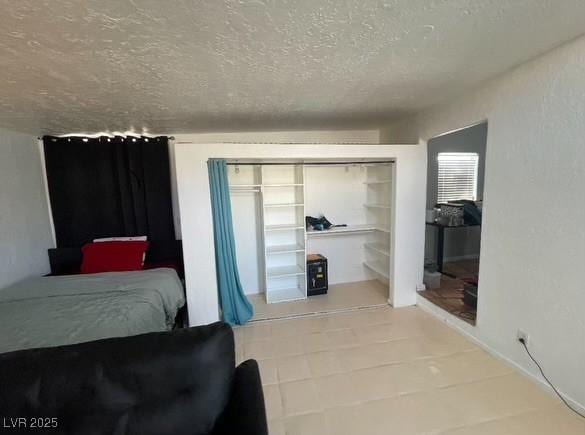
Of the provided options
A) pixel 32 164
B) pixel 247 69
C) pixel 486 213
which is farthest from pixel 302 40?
pixel 32 164

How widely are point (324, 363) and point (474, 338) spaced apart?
1.39 metres

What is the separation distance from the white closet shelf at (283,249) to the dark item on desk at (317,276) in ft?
0.75

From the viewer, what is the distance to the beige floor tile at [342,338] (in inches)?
97.5

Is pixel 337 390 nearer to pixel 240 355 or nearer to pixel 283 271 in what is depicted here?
pixel 240 355

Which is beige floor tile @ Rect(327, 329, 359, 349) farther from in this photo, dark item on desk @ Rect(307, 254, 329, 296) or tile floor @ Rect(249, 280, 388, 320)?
dark item on desk @ Rect(307, 254, 329, 296)

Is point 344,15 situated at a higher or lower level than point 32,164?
higher

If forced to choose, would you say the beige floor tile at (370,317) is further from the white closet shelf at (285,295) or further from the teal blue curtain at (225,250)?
the teal blue curtain at (225,250)

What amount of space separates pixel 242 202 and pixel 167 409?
2.68 metres

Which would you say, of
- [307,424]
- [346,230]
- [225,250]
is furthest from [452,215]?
[307,424]

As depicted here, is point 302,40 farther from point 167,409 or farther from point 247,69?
Result: point 167,409

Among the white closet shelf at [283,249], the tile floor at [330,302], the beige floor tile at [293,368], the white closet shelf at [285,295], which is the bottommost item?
the beige floor tile at [293,368]

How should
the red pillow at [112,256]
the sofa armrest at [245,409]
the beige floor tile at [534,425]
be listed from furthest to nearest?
the red pillow at [112,256] < the beige floor tile at [534,425] < the sofa armrest at [245,409]

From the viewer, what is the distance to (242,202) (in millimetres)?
3576

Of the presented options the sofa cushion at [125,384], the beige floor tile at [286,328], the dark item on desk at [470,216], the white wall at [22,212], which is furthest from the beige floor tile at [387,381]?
the white wall at [22,212]
